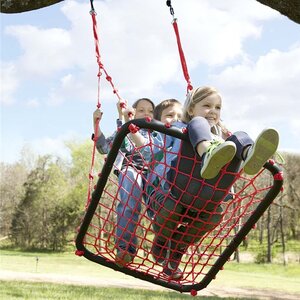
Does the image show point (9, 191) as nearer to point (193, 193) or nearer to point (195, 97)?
point (195, 97)

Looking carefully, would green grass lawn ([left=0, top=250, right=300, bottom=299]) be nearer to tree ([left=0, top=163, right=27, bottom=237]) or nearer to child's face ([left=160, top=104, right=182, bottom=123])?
tree ([left=0, top=163, right=27, bottom=237])

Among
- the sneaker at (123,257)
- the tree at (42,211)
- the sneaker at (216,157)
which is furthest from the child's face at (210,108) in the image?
the tree at (42,211)

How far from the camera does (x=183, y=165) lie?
2578 millimetres

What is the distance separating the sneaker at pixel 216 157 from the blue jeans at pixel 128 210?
581mm

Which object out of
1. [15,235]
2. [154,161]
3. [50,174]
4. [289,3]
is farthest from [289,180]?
[154,161]

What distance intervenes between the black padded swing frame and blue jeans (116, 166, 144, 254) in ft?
0.50

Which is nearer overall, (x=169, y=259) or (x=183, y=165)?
(x=183, y=165)

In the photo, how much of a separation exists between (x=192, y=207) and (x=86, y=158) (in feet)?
74.1

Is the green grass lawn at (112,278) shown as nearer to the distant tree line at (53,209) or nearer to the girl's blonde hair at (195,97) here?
the distant tree line at (53,209)

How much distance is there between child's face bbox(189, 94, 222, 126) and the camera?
2740mm

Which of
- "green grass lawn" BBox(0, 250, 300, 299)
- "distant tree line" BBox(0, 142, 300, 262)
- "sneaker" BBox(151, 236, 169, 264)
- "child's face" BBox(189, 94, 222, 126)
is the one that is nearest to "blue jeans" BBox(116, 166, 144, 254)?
"sneaker" BBox(151, 236, 169, 264)

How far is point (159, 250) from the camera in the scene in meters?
3.01

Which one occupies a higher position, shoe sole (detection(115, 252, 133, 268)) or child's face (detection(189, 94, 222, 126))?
child's face (detection(189, 94, 222, 126))

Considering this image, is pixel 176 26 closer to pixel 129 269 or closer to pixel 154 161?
pixel 154 161
